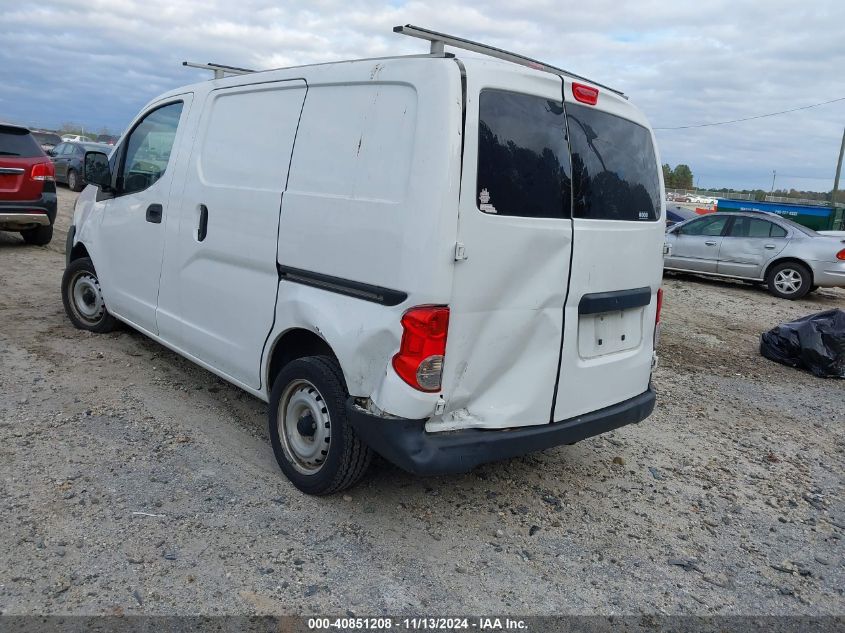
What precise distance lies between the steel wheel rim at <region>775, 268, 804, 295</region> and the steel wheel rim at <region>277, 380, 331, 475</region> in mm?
11365

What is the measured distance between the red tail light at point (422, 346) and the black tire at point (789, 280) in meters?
11.4

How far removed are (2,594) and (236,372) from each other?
65.9 inches

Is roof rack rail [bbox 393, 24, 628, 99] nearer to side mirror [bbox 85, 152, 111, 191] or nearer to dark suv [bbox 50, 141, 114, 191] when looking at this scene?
side mirror [bbox 85, 152, 111, 191]

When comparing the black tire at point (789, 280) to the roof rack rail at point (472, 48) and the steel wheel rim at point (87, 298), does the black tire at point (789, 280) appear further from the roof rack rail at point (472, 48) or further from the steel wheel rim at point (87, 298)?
the steel wheel rim at point (87, 298)

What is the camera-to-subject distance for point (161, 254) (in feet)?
15.2

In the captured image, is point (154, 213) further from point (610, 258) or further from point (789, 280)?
point (789, 280)

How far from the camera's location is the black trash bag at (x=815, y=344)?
6.81 metres

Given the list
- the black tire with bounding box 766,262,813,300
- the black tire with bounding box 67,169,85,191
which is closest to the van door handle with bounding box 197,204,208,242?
the black tire with bounding box 766,262,813,300

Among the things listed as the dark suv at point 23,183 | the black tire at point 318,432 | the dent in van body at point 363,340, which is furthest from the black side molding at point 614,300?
the dark suv at point 23,183

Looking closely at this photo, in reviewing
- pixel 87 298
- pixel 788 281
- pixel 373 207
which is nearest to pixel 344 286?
pixel 373 207

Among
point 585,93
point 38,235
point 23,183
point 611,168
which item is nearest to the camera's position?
point 585,93

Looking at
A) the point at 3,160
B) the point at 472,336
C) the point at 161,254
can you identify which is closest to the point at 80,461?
the point at 161,254

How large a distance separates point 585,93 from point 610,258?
2.80ft

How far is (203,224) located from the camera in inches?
164
